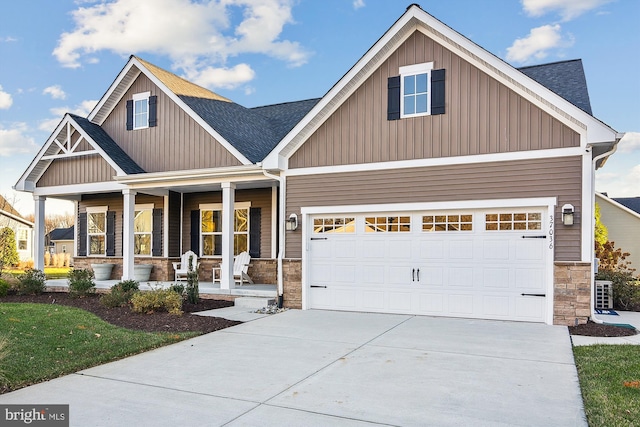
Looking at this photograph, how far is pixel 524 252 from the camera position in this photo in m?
8.87

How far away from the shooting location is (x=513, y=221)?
8992 millimetres

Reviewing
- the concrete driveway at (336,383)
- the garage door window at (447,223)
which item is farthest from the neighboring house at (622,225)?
the concrete driveway at (336,383)

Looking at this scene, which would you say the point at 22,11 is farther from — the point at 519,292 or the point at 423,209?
the point at 519,292

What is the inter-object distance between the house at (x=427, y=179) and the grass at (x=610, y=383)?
2.17 m

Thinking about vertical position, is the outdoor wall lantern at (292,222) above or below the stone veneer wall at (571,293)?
A: above

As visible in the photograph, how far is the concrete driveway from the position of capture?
13.9ft

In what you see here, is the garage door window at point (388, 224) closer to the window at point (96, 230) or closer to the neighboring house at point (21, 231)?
the window at point (96, 230)

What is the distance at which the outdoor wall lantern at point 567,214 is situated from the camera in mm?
8305

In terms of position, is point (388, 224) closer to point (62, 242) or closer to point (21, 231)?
point (21, 231)

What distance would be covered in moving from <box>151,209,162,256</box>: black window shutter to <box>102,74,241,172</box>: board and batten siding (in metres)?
1.85

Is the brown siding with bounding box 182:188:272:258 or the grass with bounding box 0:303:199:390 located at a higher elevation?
the brown siding with bounding box 182:188:272:258

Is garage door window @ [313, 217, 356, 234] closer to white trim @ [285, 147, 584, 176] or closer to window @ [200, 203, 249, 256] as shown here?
white trim @ [285, 147, 584, 176]

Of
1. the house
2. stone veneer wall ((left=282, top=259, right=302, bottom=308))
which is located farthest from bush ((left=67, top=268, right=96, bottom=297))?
stone veneer wall ((left=282, top=259, right=302, bottom=308))

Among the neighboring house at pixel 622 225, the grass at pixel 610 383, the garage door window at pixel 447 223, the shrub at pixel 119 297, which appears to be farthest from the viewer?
the neighboring house at pixel 622 225
